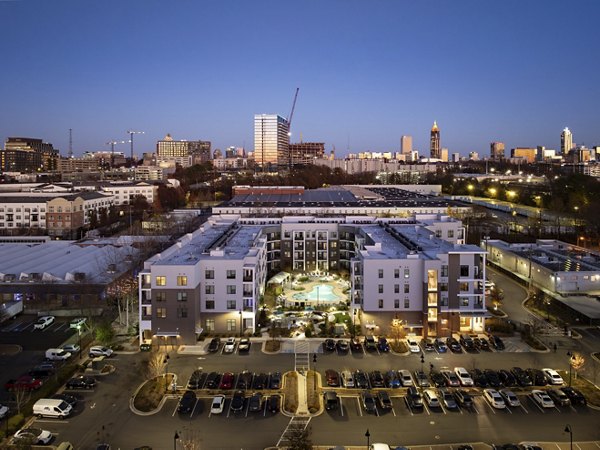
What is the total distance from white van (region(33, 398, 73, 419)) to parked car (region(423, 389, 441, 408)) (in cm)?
438

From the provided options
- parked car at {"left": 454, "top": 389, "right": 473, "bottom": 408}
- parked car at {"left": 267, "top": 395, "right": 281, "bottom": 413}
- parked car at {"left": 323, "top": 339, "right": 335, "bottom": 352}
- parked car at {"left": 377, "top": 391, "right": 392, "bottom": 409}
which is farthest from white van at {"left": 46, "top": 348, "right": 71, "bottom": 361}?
parked car at {"left": 454, "top": 389, "right": 473, "bottom": 408}

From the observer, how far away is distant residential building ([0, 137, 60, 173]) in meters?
55.3

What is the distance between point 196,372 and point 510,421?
413 cm

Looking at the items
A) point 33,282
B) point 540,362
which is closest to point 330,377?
point 540,362

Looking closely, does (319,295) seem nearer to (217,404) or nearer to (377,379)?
(377,379)

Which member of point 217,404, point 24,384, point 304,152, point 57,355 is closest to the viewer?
point 217,404

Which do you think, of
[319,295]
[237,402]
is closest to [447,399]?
[237,402]

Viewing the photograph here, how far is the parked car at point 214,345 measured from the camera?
8.31 meters

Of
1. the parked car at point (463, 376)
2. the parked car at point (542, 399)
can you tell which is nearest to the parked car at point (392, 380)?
the parked car at point (463, 376)

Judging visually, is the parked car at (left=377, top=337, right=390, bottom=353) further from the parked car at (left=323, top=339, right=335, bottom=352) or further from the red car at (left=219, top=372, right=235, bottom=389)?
the red car at (left=219, top=372, right=235, bottom=389)

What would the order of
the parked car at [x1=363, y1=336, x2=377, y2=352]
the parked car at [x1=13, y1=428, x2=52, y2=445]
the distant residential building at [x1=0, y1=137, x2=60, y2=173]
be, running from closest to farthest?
the parked car at [x1=13, y1=428, x2=52, y2=445], the parked car at [x1=363, y1=336, x2=377, y2=352], the distant residential building at [x1=0, y1=137, x2=60, y2=173]

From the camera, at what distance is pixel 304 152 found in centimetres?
7162

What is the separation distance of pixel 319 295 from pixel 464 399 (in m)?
5.30

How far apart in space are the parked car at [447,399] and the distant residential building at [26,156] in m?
56.9
